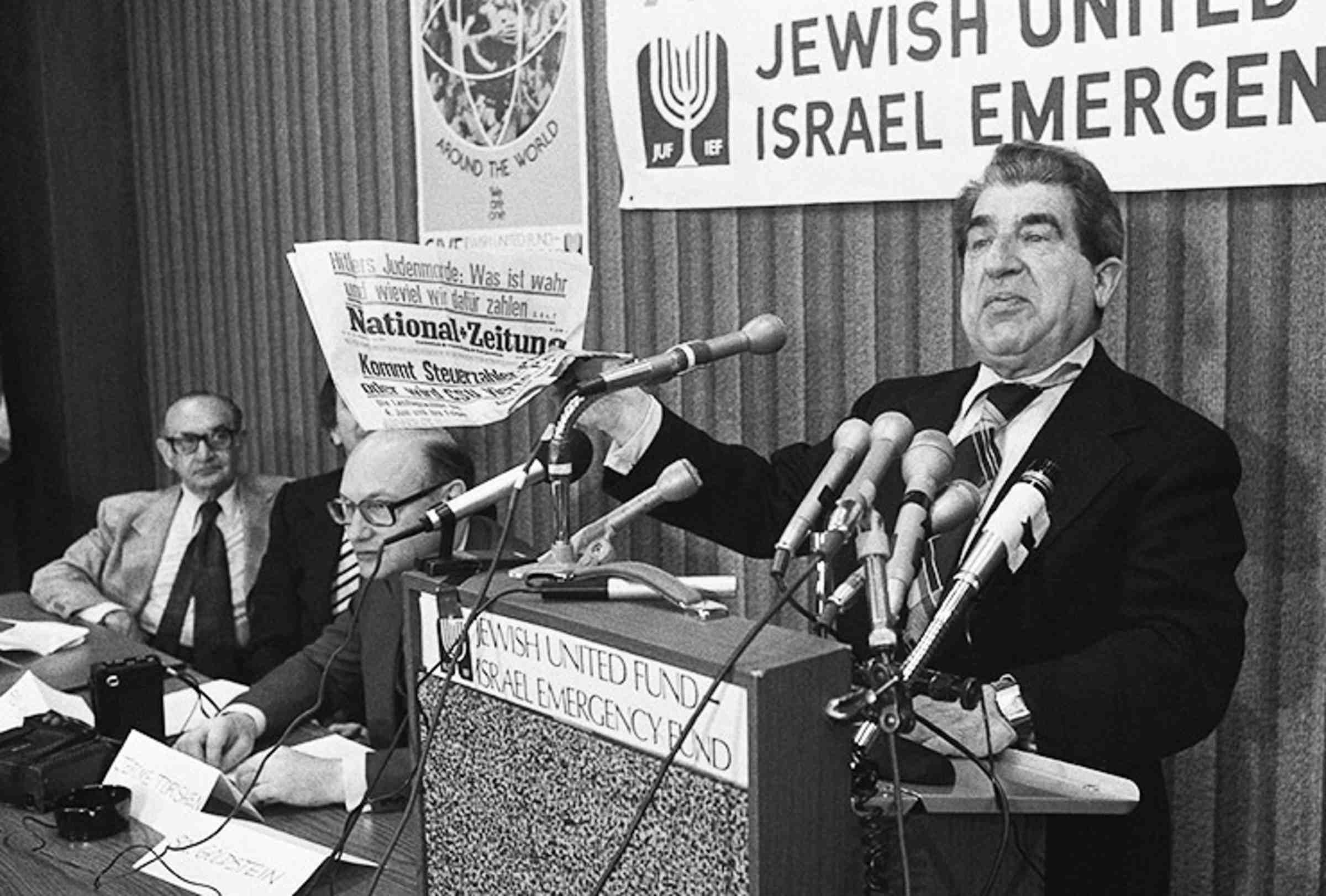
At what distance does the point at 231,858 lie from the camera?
1665 millimetres

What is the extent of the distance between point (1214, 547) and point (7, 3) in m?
4.21

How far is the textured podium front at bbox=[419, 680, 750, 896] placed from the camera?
1.02 m

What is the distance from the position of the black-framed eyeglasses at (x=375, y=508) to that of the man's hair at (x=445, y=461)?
2cm

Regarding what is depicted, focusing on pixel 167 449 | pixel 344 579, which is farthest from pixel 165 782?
pixel 167 449

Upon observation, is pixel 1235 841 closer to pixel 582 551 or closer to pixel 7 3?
pixel 582 551

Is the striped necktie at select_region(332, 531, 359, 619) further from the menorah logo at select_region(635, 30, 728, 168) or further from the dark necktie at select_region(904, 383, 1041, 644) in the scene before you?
the dark necktie at select_region(904, 383, 1041, 644)

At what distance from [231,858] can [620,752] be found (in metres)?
0.79

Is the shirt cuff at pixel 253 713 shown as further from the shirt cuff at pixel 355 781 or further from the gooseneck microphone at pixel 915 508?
the gooseneck microphone at pixel 915 508

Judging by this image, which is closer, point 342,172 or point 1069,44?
point 1069,44

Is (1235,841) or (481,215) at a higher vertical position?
(481,215)

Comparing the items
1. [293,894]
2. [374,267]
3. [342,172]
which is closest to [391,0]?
[342,172]

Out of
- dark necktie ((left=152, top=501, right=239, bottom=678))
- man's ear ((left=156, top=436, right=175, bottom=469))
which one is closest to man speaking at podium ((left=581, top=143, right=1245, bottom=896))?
dark necktie ((left=152, top=501, right=239, bottom=678))

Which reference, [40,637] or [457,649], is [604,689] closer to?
[457,649]

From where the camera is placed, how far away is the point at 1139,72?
2025mm
